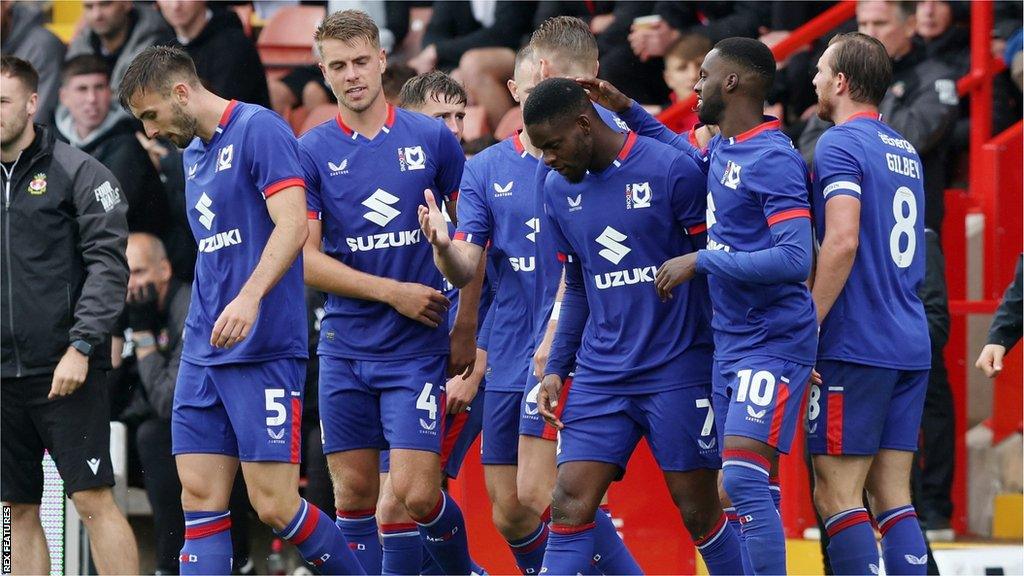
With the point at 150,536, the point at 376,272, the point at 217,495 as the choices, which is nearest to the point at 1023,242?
the point at 376,272

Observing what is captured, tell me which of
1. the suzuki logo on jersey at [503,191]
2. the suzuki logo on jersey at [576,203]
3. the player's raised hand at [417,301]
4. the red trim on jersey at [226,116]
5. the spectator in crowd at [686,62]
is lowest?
the player's raised hand at [417,301]

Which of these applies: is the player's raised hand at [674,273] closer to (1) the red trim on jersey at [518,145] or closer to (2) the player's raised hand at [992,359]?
(1) the red trim on jersey at [518,145]

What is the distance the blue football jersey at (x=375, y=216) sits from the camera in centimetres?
631

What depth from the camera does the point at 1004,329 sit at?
20.8ft

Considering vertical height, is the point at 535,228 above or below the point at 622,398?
above

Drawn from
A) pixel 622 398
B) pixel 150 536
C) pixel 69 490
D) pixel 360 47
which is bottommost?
pixel 150 536

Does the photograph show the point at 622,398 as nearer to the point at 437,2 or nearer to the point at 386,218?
the point at 386,218

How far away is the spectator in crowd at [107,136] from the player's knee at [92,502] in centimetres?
287

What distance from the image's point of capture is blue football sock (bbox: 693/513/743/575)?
5844 millimetres

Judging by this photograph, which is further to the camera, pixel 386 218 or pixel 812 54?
pixel 812 54

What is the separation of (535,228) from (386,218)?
61 cm

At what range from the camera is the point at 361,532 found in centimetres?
648

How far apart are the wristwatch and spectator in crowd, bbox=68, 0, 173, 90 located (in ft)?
13.6

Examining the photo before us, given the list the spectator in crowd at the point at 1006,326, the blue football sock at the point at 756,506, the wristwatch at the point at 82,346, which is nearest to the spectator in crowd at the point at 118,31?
the wristwatch at the point at 82,346
